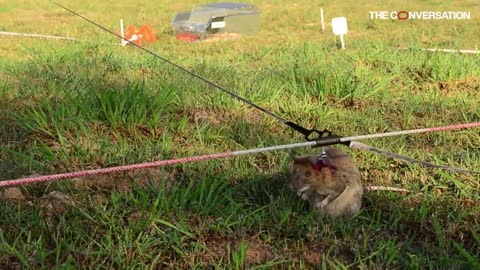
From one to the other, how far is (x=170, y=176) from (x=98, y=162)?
38cm

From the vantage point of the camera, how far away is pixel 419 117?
11.7 feet

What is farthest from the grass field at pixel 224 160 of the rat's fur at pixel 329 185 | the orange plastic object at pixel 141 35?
the orange plastic object at pixel 141 35

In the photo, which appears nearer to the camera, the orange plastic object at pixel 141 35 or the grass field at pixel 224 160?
the grass field at pixel 224 160

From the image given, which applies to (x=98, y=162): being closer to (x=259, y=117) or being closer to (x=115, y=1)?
(x=259, y=117)

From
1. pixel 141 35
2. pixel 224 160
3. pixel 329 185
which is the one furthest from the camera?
pixel 141 35

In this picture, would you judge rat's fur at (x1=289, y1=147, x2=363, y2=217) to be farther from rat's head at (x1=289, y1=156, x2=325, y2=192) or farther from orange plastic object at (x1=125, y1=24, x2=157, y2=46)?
orange plastic object at (x1=125, y1=24, x2=157, y2=46)

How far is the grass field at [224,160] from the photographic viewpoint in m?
1.96

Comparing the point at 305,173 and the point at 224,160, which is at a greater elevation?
the point at 305,173

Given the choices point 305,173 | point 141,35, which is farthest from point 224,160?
point 141,35

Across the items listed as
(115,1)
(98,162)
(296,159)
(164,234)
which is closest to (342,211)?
(296,159)

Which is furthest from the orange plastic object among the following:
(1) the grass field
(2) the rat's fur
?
(2) the rat's fur

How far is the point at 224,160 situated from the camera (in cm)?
268

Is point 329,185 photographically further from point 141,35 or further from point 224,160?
point 141,35

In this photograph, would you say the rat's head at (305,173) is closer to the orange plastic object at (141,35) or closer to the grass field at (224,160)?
the grass field at (224,160)
